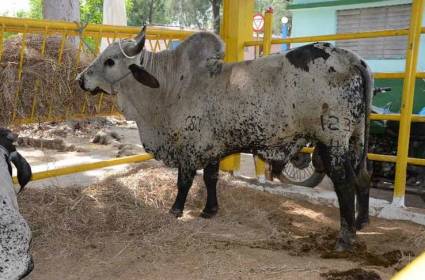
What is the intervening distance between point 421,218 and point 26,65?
12.7ft

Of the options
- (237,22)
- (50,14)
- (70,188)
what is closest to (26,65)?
(70,188)

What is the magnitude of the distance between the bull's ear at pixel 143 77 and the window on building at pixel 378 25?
21.5ft

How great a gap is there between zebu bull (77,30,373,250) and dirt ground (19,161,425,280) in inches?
11.8

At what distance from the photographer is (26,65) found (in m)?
4.51

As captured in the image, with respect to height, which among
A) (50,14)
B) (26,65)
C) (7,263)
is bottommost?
(7,263)

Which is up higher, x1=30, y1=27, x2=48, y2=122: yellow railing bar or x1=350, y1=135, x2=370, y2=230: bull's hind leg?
x1=30, y1=27, x2=48, y2=122: yellow railing bar

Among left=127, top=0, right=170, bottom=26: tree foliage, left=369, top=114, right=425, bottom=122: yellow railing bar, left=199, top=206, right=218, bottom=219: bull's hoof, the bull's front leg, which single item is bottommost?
left=199, top=206, right=218, bottom=219: bull's hoof

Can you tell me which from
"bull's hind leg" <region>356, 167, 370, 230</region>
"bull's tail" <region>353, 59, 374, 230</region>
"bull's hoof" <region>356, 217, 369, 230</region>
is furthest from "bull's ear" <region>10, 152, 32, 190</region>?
"bull's hoof" <region>356, 217, 369, 230</region>

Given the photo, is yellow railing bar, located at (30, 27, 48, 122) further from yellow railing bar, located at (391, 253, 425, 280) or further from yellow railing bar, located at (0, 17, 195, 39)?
yellow railing bar, located at (391, 253, 425, 280)

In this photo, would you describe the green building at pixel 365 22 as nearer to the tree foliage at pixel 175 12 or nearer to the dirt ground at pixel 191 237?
the dirt ground at pixel 191 237

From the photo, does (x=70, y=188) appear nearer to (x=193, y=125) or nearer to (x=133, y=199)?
(x=133, y=199)

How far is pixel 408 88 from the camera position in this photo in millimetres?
4570

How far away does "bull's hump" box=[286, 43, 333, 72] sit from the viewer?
384 cm

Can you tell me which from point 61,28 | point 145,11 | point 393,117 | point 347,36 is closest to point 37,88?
point 61,28
